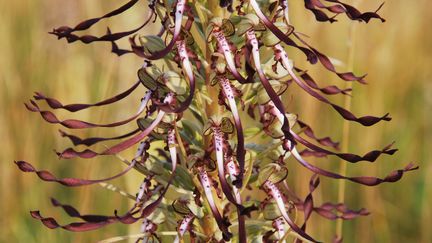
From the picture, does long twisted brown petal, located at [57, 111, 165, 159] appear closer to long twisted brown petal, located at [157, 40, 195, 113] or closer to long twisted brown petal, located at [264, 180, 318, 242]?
long twisted brown petal, located at [157, 40, 195, 113]

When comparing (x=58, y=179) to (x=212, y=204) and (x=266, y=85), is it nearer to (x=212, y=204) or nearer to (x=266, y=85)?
(x=212, y=204)

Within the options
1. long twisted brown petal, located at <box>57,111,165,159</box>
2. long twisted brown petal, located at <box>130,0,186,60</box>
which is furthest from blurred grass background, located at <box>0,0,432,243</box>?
long twisted brown petal, located at <box>130,0,186,60</box>

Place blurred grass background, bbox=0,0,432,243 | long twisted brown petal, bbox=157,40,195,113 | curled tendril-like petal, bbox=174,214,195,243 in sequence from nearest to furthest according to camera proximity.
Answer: long twisted brown petal, bbox=157,40,195,113 < curled tendril-like petal, bbox=174,214,195,243 < blurred grass background, bbox=0,0,432,243

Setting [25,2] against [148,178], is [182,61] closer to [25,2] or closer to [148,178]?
[148,178]

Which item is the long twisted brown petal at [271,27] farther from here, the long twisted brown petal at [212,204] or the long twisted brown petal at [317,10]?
the long twisted brown petal at [212,204]

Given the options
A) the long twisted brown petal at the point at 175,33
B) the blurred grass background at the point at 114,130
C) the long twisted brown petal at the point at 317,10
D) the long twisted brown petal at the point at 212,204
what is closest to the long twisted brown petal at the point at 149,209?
the long twisted brown petal at the point at 212,204

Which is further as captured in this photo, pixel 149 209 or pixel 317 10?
pixel 317 10

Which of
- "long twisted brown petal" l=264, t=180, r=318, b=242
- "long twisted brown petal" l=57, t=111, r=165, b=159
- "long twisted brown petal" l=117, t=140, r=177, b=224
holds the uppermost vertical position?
"long twisted brown petal" l=57, t=111, r=165, b=159

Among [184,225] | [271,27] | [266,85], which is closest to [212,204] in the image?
[184,225]

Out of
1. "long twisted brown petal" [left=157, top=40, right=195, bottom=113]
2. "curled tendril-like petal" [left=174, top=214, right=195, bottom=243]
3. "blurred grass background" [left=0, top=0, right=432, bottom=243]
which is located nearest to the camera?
"long twisted brown petal" [left=157, top=40, right=195, bottom=113]
